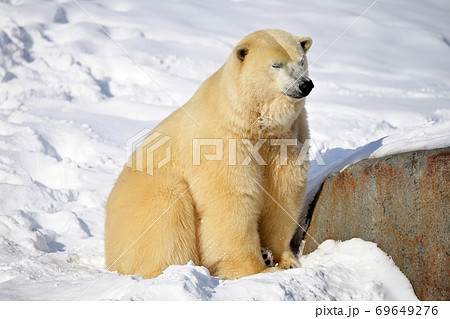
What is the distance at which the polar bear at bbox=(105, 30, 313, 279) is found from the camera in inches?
173

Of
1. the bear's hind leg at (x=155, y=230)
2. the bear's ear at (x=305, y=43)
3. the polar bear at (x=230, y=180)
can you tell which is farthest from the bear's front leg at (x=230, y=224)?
the bear's ear at (x=305, y=43)

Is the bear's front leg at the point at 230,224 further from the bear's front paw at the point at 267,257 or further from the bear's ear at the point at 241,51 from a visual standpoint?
the bear's ear at the point at 241,51

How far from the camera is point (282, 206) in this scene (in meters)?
4.70

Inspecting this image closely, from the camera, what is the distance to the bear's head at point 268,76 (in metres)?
4.25

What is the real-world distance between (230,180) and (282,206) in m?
0.61

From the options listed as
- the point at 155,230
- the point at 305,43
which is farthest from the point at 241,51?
the point at 155,230

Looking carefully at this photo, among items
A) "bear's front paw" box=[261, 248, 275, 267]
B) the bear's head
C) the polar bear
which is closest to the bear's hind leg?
the polar bear

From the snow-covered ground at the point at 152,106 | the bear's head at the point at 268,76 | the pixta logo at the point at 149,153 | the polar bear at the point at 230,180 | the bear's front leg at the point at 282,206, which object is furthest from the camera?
the pixta logo at the point at 149,153

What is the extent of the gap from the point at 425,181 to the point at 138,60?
11763mm

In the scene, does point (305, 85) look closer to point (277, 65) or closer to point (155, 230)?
point (277, 65)

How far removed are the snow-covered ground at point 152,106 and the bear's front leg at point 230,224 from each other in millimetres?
559

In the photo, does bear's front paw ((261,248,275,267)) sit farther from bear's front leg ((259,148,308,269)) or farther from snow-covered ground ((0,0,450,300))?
snow-covered ground ((0,0,450,300))
